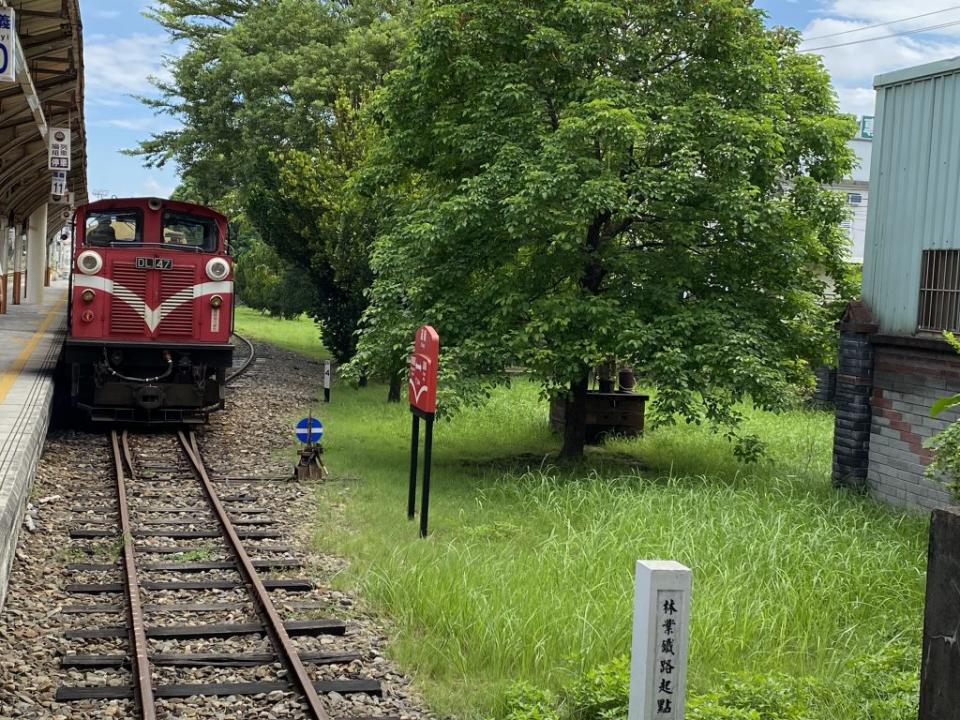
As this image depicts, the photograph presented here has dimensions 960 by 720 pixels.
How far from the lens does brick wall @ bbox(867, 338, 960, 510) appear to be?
1032cm

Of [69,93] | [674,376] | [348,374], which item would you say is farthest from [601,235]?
[69,93]

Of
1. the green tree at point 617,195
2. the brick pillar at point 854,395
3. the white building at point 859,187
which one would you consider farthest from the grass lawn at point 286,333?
the white building at point 859,187

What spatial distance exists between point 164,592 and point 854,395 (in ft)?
24.6

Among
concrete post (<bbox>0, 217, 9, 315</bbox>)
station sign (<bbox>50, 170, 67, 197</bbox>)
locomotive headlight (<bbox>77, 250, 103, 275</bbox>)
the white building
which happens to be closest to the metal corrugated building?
locomotive headlight (<bbox>77, 250, 103, 275</bbox>)

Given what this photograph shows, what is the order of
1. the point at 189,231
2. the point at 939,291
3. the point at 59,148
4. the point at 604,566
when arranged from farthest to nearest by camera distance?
the point at 59,148
the point at 189,231
the point at 939,291
the point at 604,566

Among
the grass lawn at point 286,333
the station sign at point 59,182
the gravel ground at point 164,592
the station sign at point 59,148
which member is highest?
the station sign at point 59,148

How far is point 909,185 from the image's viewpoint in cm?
1100

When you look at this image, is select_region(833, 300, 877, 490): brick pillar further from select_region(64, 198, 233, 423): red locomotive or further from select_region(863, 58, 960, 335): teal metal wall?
select_region(64, 198, 233, 423): red locomotive

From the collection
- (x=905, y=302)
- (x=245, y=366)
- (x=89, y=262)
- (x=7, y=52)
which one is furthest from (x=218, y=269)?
(x=905, y=302)

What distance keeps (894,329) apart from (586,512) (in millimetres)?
3914

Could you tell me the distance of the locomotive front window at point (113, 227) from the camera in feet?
48.6

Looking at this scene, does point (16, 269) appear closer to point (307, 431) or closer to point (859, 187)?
point (307, 431)

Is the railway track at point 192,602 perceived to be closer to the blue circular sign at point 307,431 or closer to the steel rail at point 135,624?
the steel rail at point 135,624

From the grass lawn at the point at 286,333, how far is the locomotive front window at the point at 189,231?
12.8 m
